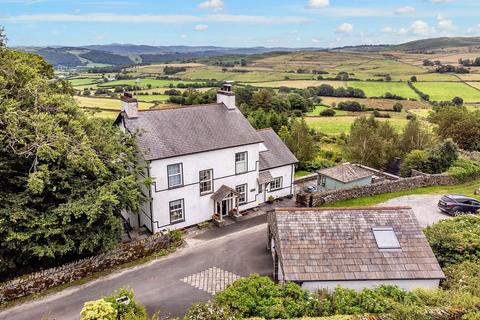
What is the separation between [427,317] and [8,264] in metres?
19.1

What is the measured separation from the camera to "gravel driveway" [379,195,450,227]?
27.9 meters

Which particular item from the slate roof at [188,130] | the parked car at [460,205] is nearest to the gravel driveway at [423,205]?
the parked car at [460,205]

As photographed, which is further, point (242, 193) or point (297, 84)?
point (297, 84)

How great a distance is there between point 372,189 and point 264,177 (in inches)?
410

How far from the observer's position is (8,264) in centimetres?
1845

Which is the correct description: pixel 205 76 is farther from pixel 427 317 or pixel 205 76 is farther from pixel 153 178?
pixel 427 317

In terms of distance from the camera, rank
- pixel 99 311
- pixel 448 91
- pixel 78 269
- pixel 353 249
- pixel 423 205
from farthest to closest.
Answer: pixel 448 91, pixel 423 205, pixel 78 269, pixel 353 249, pixel 99 311

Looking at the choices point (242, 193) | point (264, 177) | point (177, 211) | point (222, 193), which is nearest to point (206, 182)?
point (222, 193)

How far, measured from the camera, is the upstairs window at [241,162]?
28562 millimetres

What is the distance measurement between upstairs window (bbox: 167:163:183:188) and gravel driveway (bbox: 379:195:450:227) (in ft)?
56.3

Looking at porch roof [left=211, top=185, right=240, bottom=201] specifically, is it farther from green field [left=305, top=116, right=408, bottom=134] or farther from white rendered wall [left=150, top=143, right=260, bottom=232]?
green field [left=305, top=116, right=408, bottom=134]

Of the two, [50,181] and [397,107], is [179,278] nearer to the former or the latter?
[50,181]

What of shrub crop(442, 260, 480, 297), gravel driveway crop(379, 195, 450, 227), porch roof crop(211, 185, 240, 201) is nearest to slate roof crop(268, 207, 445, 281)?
shrub crop(442, 260, 480, 297)

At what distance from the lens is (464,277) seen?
52.4 feet
